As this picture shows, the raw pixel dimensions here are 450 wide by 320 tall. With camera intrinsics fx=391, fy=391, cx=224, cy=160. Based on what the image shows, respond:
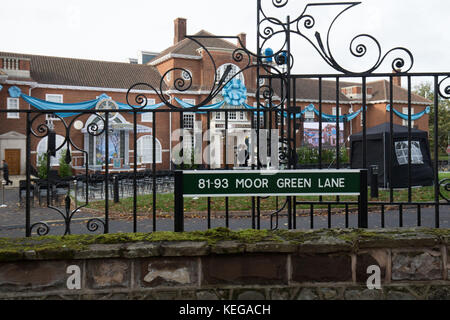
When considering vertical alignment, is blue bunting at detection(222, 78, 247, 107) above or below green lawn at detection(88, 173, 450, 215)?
above

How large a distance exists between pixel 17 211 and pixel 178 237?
1085 centimetres

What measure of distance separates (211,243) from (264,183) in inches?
25.1

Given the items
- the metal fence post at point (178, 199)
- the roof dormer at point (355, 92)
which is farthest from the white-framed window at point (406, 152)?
the roof dormer at point (355, 92)

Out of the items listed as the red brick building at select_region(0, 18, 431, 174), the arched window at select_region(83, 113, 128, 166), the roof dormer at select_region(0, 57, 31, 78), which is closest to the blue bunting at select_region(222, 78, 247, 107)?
the red brick building at select_region(0, 18, 431, 174)

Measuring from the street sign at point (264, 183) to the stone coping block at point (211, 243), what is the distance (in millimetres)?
318

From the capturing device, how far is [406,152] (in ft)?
48.2

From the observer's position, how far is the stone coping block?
2.83 meters

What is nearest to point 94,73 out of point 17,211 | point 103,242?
point 17,211

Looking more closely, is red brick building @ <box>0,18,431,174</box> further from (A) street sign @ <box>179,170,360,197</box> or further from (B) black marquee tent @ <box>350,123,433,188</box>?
(A) street sign @ <box>179,170,360,197</box>

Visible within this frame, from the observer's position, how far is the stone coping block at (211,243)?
9.28ft

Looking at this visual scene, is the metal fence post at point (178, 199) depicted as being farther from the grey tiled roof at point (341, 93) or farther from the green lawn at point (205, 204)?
the grey tiled roof at point (341, 93)

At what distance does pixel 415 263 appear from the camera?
2.96 m

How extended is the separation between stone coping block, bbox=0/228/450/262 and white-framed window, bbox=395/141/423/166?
1246 centimetres

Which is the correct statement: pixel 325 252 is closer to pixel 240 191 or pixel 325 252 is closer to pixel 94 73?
pixel 240 191
